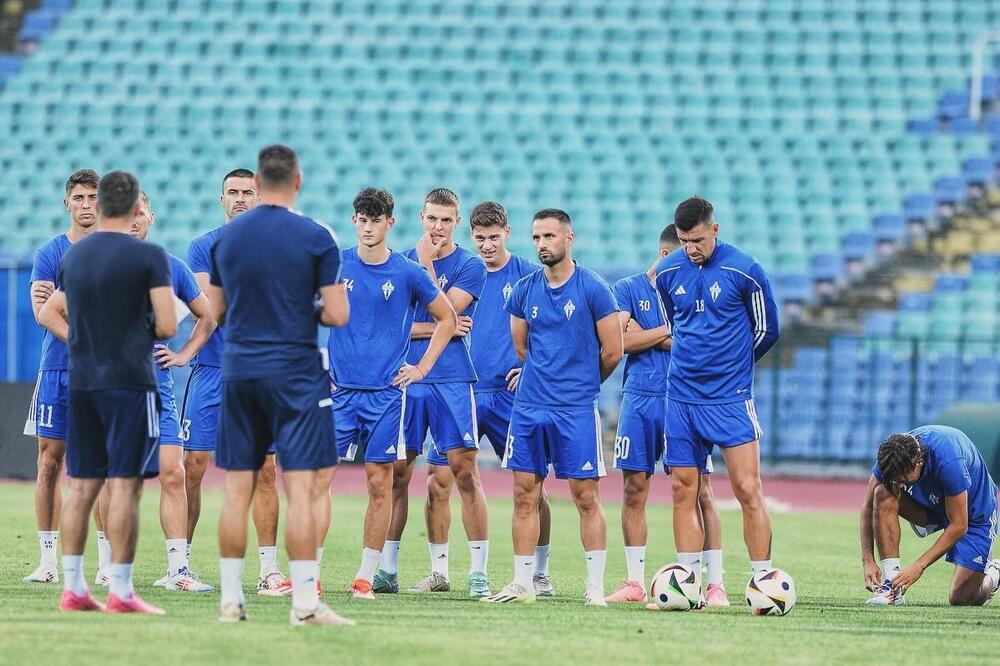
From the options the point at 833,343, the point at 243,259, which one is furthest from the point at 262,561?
the point at 833,343

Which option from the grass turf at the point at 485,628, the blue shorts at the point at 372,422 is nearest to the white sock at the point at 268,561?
the grass turf at the point at 485,628

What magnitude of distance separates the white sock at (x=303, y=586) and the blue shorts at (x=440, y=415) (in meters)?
2.52

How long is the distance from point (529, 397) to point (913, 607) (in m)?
2.71

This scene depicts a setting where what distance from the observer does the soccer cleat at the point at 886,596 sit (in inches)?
376

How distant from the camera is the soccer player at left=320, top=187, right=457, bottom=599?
923 centimetres

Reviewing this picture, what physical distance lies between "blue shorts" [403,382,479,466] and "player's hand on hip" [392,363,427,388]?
61cm

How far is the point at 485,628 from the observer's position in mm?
7594

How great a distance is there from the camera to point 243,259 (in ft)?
24.0

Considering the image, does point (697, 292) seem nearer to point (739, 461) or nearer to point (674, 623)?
point (739, 461)

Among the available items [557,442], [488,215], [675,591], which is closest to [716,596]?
[675,591]

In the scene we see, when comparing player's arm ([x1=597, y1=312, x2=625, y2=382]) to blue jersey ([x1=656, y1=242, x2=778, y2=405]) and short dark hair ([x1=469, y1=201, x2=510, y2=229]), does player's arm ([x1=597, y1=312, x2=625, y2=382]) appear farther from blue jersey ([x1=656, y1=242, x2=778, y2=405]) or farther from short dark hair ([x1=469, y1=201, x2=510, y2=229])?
short dark hair ([x1=469, y1=201, x2=510, y2=229])

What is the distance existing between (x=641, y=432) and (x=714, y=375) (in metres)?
0.96

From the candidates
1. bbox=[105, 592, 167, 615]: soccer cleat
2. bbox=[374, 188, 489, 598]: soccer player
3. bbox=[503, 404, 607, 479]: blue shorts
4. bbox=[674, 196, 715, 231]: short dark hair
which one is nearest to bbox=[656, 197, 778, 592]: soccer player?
bbox=[674, 196, 715, 231]: short dark hair

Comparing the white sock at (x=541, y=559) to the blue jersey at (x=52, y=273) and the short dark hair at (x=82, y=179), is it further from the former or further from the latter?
the short dark hair at (x=82, y=179)
